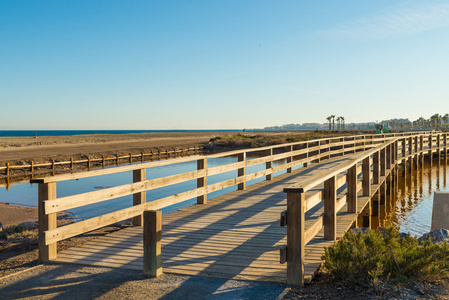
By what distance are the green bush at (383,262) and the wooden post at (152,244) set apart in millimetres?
1966

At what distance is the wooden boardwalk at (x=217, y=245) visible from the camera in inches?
191

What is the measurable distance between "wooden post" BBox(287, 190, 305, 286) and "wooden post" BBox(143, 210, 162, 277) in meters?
1.48

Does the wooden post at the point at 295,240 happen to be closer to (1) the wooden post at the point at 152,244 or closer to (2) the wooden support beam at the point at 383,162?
(1) the wooden post at the point at 152,244

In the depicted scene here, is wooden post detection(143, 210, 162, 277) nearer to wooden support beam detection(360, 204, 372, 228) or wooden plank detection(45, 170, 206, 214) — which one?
wooden plank detection(45, 170, 206, 214)

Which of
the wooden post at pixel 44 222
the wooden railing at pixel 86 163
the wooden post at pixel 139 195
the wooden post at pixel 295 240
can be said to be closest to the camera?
the wooden post at pixel 295 240

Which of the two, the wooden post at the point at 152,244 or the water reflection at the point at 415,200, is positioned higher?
the wooden post at the point at 152,244

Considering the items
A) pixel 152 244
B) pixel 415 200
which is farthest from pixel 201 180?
pixel 415 200

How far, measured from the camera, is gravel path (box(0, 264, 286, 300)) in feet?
13.3

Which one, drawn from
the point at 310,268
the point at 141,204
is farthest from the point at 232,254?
the point at 141,204

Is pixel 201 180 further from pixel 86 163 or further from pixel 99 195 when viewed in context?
pixel 86 163

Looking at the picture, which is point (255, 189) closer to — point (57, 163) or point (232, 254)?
point (232, 254)

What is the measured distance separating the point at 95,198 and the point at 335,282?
3.46 metres

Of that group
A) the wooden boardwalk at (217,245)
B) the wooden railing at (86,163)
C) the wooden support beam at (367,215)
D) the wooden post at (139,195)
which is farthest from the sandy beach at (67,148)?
the wooden support beam at (367,215)

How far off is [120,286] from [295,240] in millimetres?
1967
